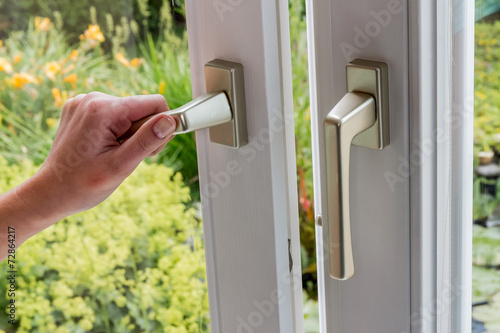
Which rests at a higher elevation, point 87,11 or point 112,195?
point 87,11

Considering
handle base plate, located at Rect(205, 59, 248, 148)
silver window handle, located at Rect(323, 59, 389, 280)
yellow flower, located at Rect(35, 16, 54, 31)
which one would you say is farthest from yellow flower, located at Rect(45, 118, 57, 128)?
silver window handle, located at Rect(323, 59, 389, 280)

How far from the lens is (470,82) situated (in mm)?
538

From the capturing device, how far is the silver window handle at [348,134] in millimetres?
548

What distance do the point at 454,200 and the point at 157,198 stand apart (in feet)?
1.14

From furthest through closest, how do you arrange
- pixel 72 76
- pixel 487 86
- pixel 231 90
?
pixel 72 76 → pixel 231 90 → pixel 487 86

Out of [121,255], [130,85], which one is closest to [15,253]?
[121,255]

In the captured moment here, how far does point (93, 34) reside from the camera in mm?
711

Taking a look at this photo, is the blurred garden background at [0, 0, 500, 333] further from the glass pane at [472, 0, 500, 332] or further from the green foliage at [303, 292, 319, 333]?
the glass pane at [472, 0, 500, 332]

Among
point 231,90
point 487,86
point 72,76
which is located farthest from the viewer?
point 72,76

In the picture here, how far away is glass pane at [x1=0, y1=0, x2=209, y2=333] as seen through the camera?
71 cm

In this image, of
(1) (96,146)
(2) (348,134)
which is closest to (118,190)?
(1) (96,146)

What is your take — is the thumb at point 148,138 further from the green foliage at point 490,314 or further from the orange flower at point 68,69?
the green foliage at point 490,314

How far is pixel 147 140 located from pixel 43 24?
0.21 meters

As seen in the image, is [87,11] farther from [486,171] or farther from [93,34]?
[486,171]
